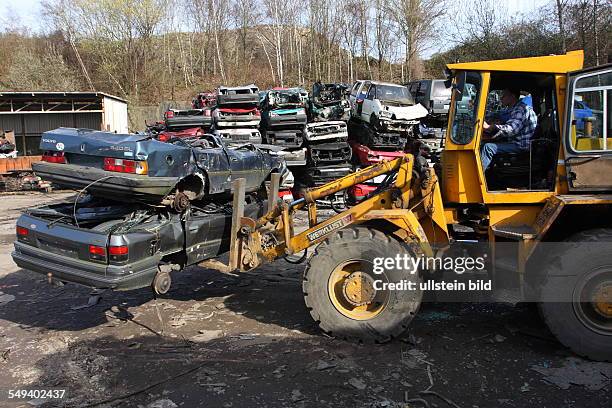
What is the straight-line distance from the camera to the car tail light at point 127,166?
16.3ft

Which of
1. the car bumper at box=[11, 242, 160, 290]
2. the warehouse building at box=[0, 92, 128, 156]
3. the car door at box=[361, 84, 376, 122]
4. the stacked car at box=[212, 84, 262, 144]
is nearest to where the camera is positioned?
the car bumper at box=[11, 242, 160, 290]

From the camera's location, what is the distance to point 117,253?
4.54 metres

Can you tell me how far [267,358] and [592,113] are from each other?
3.61m

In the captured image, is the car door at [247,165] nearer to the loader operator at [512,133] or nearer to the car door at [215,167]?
the car door at [215,167]

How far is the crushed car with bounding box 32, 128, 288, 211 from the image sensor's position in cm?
494

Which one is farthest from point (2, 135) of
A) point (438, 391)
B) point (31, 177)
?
point (438, 391)

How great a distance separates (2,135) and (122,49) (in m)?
17.2

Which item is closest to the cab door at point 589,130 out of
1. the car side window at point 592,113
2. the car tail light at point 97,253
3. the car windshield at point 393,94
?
the car side window at point 592,113

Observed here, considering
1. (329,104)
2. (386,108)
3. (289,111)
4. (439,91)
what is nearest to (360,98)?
(329,104)

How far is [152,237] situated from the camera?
4.88 meters

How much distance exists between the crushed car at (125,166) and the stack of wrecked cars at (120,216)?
0.4 inches

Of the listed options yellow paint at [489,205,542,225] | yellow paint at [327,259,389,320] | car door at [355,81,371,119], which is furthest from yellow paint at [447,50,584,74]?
car door at [355,81,371,119]

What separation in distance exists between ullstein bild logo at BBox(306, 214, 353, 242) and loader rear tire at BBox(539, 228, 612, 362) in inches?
74.3

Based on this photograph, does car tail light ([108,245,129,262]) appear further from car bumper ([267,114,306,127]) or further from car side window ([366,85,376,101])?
car side window ([366,85,376,101])
